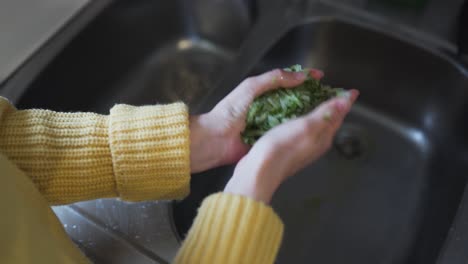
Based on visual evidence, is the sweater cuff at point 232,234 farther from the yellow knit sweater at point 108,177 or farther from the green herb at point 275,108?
the green herb at point 275,108

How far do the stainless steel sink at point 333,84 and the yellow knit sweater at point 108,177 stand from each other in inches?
3.4

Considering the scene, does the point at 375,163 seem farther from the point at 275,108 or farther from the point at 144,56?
the point at 144,56

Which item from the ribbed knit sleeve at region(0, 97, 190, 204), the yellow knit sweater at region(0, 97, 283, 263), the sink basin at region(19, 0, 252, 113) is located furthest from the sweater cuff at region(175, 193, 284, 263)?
the sink basin at region(19, 0, 252, 113)

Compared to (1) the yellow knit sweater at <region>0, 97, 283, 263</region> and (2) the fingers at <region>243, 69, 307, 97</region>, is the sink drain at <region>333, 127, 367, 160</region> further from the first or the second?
(1) the yellow knit sweater at <region>0, 97, 283, 263</region>

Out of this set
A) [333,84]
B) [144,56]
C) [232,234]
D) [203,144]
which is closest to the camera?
[232,234]

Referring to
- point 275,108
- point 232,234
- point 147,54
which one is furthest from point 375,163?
point 147,54

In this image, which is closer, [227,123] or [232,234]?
[232,234]

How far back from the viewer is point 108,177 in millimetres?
609

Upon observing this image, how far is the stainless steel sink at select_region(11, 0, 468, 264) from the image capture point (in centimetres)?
76

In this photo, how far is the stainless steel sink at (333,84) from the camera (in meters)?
0.76

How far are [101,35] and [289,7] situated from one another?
1.29ft

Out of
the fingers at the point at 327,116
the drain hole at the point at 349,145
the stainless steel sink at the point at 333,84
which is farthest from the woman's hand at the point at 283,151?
the drain hole at the point at 349,145

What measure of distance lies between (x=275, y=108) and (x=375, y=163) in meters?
0.32

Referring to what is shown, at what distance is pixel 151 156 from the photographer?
0.60 m
